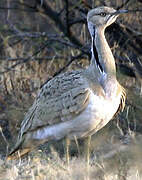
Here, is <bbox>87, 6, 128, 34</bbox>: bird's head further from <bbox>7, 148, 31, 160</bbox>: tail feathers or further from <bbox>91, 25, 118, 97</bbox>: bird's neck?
<bbox>7, 148, 31, 160</bbox>: tail feathers

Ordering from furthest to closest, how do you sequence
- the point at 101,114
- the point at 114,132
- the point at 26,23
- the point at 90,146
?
1. the point at 26,23
2. the point at 114,132
3. the point at 90,146
4. the point at 101,114

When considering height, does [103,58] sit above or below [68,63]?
above

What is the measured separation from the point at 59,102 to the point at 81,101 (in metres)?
0.28

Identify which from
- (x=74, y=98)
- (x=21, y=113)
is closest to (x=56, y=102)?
(x=74, y=98)

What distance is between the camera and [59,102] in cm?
522

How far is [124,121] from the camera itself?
251 inches

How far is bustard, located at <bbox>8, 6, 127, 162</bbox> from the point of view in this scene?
5.02 meters

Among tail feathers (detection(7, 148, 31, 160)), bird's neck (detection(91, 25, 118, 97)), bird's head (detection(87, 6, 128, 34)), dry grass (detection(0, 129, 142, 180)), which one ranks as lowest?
tail feathers (detection(7, 148, 31, 160))

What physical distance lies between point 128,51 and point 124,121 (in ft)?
4.31

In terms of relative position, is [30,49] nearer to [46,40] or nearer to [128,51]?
[46,40]

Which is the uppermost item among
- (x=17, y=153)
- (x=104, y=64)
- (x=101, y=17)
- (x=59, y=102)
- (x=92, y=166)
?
(x=101, y=17)

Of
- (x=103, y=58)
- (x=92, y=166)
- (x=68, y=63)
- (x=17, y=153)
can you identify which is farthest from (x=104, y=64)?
(x=68, y=63)

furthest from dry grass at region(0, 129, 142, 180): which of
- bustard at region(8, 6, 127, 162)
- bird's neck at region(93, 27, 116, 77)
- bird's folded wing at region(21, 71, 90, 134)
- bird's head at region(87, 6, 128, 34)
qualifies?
bird's head at region(87, 6, 128, 34)

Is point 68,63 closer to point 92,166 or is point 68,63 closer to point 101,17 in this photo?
point 101,17
